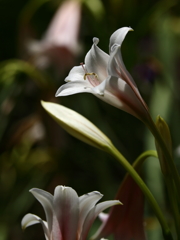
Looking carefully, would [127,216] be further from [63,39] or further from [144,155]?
[63,39]

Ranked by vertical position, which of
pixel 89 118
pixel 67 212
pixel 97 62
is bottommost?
pixel 89 118

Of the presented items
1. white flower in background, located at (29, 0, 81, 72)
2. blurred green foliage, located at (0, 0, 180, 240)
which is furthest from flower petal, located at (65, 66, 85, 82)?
white flower in background, located at (29, 0, 81, 72)

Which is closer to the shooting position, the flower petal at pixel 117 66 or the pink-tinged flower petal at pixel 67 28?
the flower petal at pixel 117 66

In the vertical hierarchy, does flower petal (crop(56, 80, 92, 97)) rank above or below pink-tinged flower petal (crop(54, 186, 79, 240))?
above

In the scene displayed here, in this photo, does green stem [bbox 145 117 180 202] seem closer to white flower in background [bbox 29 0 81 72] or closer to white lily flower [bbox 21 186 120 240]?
white lily flower [bbox 21 186 120 240]

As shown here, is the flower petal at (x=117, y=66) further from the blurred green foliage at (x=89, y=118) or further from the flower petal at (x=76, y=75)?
the blurred green foliage at (x=89, y=118)

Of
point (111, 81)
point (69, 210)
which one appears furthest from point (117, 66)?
point (69, 210)

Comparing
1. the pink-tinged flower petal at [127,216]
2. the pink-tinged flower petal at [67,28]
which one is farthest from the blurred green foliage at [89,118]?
the pink-tinged flower petal at [127,216]
